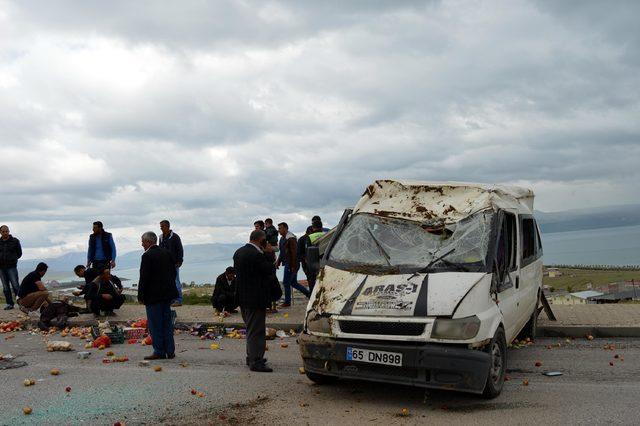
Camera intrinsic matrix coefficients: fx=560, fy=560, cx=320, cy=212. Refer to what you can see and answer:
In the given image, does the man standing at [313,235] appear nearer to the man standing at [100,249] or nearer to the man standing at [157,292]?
the man standing at [157,292]

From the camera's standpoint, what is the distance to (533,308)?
9461 mm

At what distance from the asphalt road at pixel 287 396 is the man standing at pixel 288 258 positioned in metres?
4.54

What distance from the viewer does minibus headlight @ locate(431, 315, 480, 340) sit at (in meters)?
5.68

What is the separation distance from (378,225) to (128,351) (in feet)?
16.7

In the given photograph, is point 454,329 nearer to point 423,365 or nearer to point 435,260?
point 423,365

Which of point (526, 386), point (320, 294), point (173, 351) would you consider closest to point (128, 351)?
point (173, 351)

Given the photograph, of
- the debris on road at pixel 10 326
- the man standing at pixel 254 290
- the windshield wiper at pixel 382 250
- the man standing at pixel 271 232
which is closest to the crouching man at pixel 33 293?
the debris on road at pixel 10 326

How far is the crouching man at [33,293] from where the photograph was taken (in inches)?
509

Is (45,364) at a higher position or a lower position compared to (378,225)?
lower

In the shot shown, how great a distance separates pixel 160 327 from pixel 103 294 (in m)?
4.84

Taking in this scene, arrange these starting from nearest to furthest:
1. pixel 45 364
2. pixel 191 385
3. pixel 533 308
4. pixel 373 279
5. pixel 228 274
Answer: pixel 373 279, pixel 191 385, pixel 45 364, pixel 533 308, pixel 228 274

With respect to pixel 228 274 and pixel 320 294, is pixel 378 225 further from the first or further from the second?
pixel 228 274

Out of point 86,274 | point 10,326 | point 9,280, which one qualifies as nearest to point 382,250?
point 86,274

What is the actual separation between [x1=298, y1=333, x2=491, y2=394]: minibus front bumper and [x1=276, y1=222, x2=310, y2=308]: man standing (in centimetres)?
715
